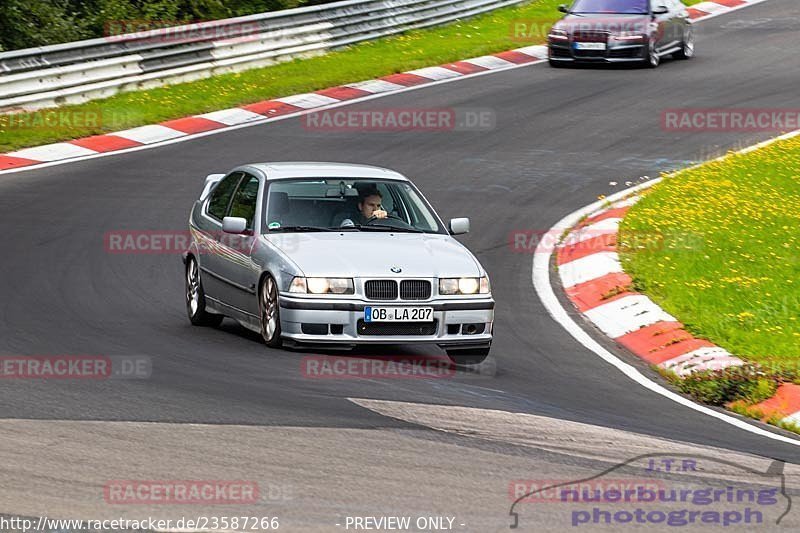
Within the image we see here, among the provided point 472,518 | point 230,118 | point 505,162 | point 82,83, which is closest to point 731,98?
point 505,162

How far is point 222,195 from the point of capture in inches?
500

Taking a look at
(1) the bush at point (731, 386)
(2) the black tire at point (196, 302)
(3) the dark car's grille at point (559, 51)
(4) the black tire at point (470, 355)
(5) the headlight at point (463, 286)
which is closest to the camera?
(1) the bush at point (731, 386)

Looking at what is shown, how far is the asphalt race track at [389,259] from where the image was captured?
897cm

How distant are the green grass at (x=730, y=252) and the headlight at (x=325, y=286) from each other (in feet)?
9.96

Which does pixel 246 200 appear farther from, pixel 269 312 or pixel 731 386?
pixel 731 386

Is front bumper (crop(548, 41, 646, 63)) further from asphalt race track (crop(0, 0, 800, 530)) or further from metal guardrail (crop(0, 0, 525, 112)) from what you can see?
metal guardrail (crop(0, 0, 525, 112))

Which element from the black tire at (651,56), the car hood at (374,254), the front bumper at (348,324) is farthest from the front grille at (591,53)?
the front bumper at (348,324)

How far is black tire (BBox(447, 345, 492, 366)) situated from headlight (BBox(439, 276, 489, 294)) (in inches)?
17.0

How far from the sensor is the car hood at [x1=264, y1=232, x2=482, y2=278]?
10.6m

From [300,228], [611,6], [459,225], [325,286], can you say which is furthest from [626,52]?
[325,286]

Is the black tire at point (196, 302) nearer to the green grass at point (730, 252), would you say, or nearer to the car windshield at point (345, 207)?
the car windshield at point (345, 207)

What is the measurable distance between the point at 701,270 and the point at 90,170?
28.3ft

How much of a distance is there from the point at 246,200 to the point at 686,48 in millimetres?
17735

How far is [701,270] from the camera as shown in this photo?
13.7m
